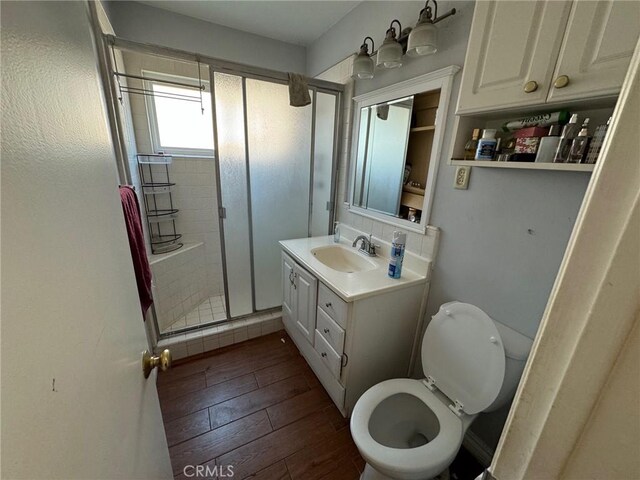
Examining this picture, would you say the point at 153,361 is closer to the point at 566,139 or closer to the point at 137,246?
the point at 137,246

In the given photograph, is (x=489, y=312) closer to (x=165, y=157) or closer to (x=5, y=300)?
(x=5, y=300)

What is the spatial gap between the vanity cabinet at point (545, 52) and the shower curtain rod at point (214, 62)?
3.97 feet

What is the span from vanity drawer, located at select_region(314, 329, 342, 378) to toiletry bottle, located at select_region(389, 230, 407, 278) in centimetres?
56

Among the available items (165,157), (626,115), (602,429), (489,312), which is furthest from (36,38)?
(165,157)

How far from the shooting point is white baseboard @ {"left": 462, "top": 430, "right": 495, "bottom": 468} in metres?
1.27

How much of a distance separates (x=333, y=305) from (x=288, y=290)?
66 centimetres

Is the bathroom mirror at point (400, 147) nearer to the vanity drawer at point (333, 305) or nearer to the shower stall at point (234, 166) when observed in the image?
the shower stall at point (234, 166)

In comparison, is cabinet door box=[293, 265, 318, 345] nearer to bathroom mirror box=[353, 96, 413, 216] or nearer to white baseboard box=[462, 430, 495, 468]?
bathroom mirror box=[353, 96, 413, 216]

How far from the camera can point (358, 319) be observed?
132 centimetres

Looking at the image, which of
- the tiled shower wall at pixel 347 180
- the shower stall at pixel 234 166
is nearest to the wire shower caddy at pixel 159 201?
the shower stall at pixel 234 166

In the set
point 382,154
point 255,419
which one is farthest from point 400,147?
point 255,419

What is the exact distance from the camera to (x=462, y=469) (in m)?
1.27

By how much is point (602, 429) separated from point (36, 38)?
2.66 feet

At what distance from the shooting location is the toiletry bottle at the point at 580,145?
2.57 feet
